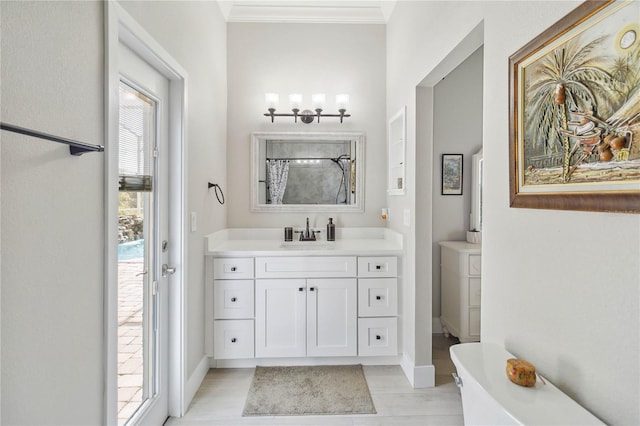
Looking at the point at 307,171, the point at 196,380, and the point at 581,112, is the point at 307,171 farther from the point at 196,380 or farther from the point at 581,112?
the point at 581,112

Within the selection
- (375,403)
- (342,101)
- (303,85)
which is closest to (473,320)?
(375,403)

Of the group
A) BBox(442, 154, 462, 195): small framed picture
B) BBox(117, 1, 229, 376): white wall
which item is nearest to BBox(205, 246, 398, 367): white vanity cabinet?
BBox(117, 1, 229, 376): white wall

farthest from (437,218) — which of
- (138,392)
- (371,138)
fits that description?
(138,392)

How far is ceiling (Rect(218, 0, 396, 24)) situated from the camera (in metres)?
2.82

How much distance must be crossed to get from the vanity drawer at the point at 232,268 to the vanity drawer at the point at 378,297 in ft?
2.81

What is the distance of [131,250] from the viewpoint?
1.54 meters

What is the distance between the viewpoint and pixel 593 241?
0.81 m

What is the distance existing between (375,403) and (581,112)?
Result: 1.95 metres

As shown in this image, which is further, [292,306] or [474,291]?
[474,291]

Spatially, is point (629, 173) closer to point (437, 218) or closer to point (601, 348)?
point (601, 348)

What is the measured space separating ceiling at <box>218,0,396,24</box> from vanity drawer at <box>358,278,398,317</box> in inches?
92.1

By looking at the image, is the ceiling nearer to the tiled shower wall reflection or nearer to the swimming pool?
the tiled shower wall reflection

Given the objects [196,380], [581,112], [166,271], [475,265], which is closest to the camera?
[581,112]

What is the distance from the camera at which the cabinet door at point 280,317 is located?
2398 mm
